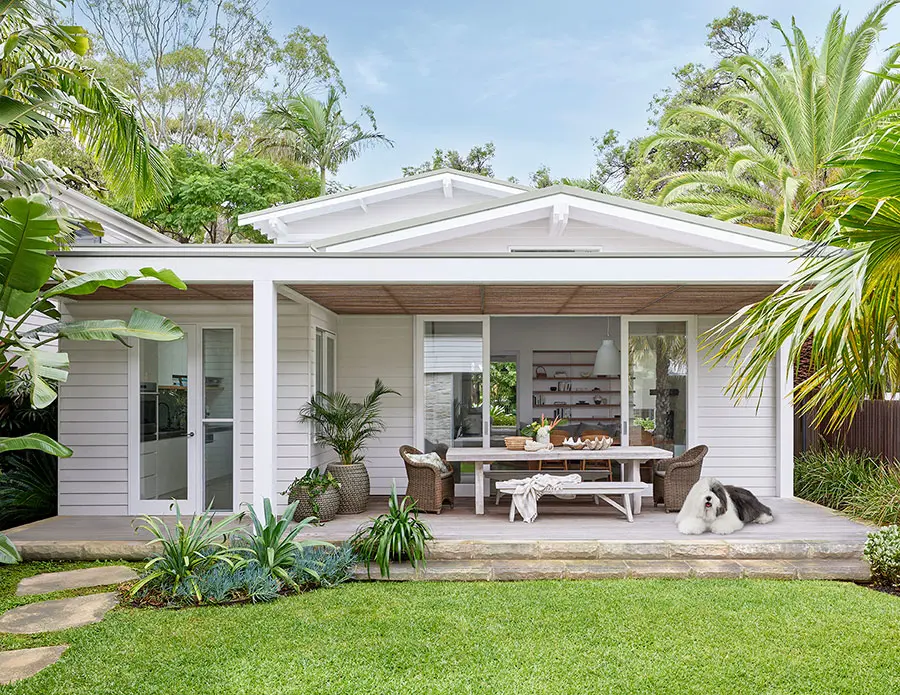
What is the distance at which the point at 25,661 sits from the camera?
4.70 meters

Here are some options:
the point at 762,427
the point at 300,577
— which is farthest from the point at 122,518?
the point at 762,427

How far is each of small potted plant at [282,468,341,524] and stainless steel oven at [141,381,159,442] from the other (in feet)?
5.90

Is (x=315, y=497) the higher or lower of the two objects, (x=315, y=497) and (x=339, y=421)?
the lower

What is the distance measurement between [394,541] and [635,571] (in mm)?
2133

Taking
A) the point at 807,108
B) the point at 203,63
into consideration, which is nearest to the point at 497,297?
the point at 807,108

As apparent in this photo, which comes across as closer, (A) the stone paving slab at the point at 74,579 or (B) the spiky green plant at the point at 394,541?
(A) the stone paving slab at the point at 74,579

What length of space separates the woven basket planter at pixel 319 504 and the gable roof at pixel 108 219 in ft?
13.1

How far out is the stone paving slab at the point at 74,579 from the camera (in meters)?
6.23

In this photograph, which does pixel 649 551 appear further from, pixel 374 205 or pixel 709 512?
pixel 374 205

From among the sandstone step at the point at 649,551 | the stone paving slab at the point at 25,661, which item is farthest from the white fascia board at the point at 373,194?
the stone paving slab at the point at 25,661

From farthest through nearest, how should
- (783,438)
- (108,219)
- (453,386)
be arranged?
(108,219) < (453,386) < (783,438)

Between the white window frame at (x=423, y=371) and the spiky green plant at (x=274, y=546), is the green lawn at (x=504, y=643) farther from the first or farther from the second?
the white window frame at (x=423, y=371)

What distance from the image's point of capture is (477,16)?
34.7m

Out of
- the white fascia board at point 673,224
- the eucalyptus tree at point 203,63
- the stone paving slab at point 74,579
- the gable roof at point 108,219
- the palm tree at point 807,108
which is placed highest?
the eucalyptus tree at point 203,63
